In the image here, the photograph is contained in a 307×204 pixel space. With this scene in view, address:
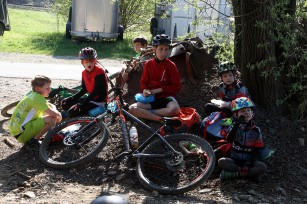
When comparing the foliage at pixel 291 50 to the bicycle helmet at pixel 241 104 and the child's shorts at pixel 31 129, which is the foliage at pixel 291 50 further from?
the child's shorts at pixel 31 129

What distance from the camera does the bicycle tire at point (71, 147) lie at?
548 centimetres

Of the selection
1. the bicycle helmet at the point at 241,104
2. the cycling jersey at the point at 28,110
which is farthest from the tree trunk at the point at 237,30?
the cycling jersey at the point at 28,110

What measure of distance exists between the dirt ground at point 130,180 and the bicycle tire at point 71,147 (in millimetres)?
116

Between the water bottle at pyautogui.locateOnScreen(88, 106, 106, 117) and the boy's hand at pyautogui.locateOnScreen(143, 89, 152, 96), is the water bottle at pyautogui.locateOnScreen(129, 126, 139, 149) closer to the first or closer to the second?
the boy's hand at pyautogui.locateOnScreen(143, 89, 152, 96)

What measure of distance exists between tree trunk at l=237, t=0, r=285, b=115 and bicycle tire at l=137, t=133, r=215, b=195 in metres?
1.80

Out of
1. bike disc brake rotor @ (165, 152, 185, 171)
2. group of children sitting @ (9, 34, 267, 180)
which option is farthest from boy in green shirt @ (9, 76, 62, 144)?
bike disc brake rotor @ (165, 152, 185, 171)

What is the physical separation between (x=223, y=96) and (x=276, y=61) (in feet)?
3.29

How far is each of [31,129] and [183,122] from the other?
2092 millimetres

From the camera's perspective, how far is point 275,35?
6.47 metres

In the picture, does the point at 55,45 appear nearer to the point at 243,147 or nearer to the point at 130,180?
the point at 130,180

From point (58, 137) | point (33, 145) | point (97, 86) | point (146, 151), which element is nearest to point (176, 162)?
point (146, 151)

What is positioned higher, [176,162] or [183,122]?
[183,122]

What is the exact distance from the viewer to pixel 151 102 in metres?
6.31

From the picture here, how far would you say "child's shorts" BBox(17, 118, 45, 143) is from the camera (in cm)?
614
